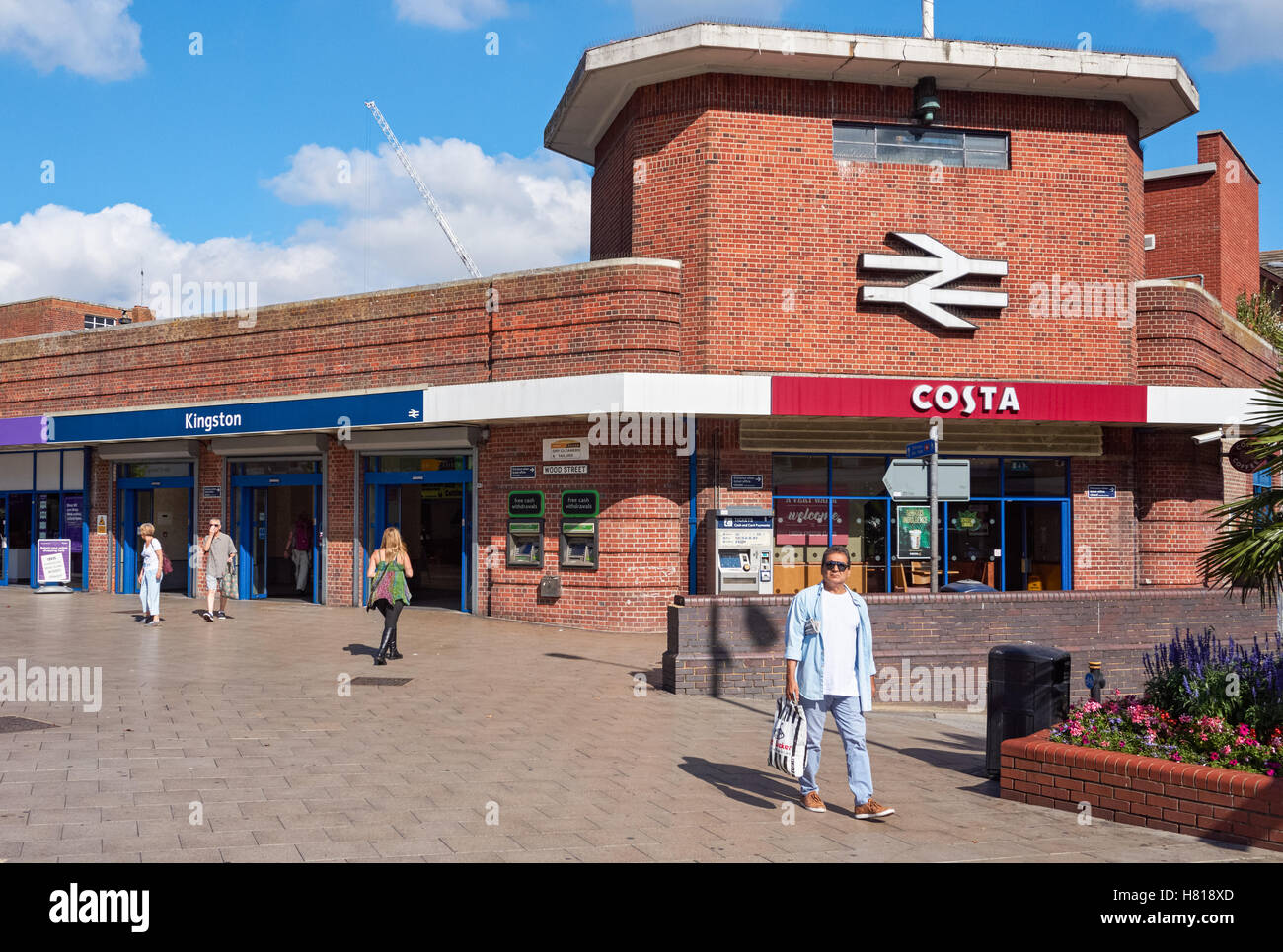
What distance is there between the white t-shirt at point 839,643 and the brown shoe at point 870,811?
26.3 inches

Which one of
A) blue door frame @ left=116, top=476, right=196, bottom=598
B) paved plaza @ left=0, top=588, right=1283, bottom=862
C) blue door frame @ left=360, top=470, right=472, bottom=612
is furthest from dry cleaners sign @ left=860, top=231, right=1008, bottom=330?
blue door frame @ left=116, top=476, right=196, bottom=598

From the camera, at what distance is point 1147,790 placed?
630 centimetres

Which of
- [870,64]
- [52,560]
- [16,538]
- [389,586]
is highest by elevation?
[870,64]

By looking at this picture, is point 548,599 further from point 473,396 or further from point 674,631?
point 674,631

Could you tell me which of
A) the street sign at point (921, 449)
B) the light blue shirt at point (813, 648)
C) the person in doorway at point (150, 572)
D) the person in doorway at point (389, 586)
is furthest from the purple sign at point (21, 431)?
the light blue shirt at point (813, 648)

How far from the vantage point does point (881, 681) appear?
11.4 m

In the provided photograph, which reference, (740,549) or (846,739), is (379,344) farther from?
(846,739)

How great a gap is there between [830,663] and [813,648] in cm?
14

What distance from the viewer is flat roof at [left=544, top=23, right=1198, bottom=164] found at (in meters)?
15.9

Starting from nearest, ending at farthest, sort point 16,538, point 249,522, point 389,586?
1. point 389,586
2. point 249,522
3. point 16,538

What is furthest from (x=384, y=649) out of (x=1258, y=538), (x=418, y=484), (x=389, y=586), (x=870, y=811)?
(x=1258, y=538)

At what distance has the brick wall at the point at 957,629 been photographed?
A: 1100cm

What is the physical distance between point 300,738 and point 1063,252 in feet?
47.8
